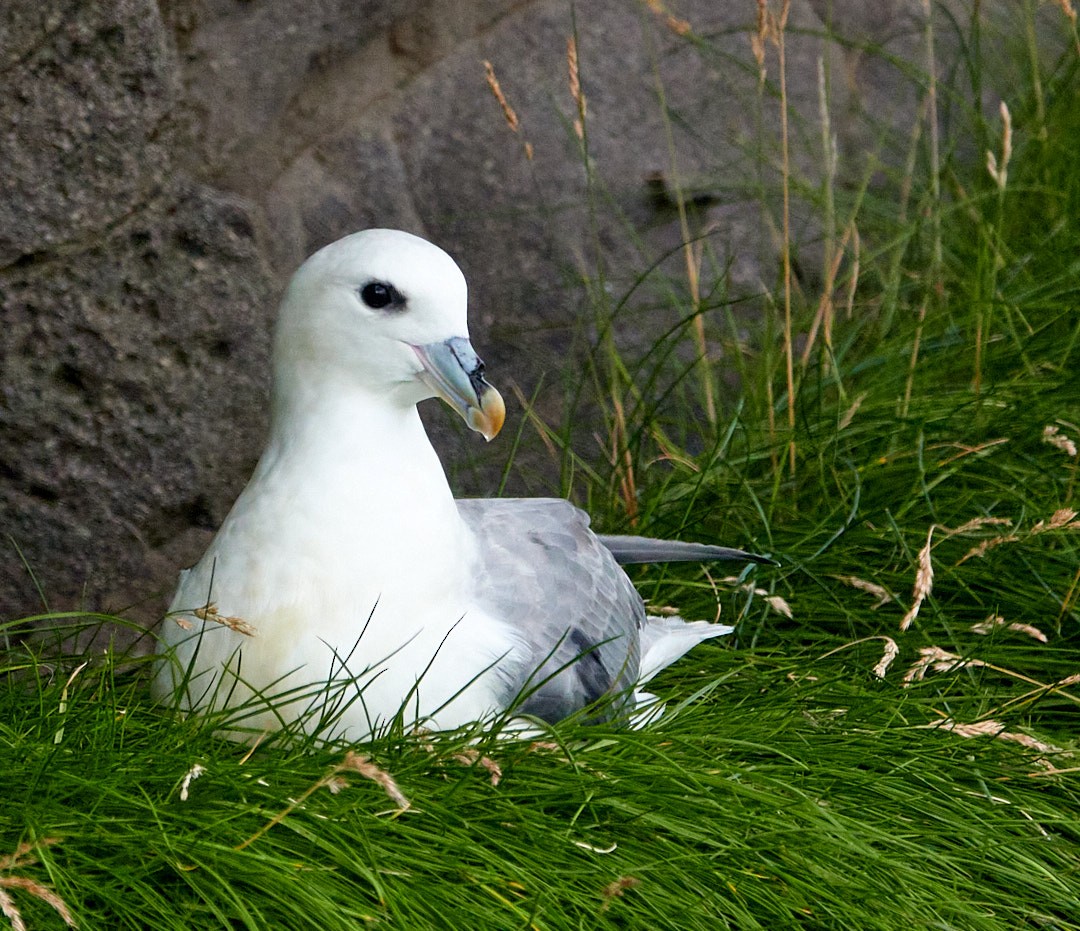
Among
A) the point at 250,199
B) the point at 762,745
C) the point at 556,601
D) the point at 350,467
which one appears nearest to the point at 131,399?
the point at 250,199

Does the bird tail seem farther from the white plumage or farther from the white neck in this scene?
the white neck

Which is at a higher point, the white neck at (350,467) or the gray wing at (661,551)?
the white neck at (350,467)

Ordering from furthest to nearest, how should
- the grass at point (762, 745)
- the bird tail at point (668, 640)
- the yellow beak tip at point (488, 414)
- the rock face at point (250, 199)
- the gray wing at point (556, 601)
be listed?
the rock face at point (250, 199) → the bird tail at point (668, 640) → the gray wing at point (556, 601) → the yellow beak tip at point (488, 414) → the grass at point (762, 745)

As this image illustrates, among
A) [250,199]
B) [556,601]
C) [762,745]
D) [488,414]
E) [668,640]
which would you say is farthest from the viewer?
[250,199]

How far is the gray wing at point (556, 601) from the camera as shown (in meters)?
2.26

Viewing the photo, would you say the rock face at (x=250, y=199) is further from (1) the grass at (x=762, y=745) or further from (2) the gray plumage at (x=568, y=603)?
(2) the gray plumage at (x=568, y=603)

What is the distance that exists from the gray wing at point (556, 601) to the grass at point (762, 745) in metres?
0.11

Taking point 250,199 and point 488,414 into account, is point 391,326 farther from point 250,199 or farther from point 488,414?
point 250,199

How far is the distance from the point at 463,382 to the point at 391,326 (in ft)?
0.43

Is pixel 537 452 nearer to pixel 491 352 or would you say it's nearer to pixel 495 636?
pixel 491 352

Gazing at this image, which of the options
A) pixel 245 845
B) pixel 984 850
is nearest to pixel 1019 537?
pixel 984 850

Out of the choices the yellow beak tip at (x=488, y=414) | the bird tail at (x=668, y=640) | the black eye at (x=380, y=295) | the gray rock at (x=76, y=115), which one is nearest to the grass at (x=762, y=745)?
the bird tail at (x=668, y=640)

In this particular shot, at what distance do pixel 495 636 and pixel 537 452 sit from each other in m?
1.39

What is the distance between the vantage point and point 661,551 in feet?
8.67
